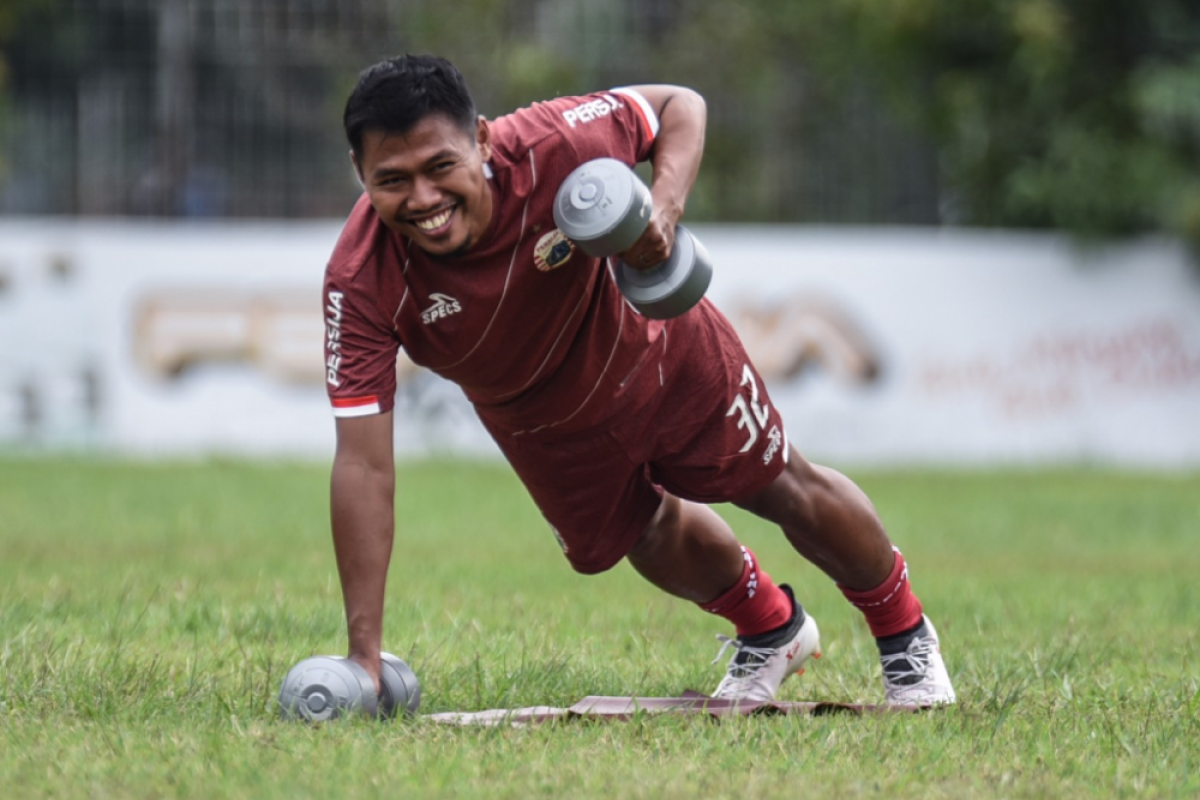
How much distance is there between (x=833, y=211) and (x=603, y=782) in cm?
1503

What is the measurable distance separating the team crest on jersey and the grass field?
119 centimetres

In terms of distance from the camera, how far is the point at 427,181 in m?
4.37

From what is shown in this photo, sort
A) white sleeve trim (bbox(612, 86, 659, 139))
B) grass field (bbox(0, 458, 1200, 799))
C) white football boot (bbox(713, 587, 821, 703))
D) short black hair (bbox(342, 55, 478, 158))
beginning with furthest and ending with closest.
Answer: white football boot (bbox(713, 587, 821, 703)) → white sleeve trim (bbox(612, 86, 659, 139)) → short black hair (bbox(342, 55, 478, 158)) → grass field (bbox(0, 458, 1200, 799))

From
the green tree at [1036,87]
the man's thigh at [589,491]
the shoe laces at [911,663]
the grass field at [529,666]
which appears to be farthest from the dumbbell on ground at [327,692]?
the green tree at [1036,87]

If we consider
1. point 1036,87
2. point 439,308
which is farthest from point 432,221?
point 1036,87

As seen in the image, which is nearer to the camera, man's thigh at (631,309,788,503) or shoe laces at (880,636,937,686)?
man's thigh at (631,309,788,503)

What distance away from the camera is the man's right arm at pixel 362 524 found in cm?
448

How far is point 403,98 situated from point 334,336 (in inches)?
25.2

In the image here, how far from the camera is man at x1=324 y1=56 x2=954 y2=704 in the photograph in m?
4.43

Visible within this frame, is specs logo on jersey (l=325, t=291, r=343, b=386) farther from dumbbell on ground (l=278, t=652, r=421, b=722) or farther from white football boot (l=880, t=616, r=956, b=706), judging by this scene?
white football boot (l=880, t=616, r=956, b=706)

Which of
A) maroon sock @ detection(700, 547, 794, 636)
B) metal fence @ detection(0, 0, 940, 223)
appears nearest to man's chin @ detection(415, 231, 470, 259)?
maroon sock @ detection(700, 547, 794, 636)

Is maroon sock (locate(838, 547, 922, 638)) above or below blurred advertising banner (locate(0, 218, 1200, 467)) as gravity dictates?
above

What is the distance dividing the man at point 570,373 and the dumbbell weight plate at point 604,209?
0.38ft

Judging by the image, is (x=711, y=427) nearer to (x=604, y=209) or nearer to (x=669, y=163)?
(x=669, y=163)
